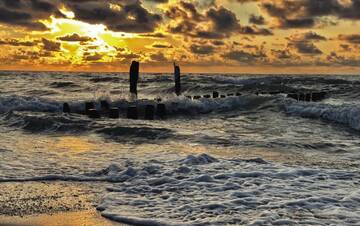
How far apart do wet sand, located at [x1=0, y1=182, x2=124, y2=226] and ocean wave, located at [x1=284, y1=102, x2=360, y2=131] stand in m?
11.7

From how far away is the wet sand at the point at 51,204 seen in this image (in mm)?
5500

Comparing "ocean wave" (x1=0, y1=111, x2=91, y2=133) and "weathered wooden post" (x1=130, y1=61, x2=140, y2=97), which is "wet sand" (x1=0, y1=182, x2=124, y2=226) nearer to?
"ocean wave" (x1=0, y1=111, x2=91, y2=133)

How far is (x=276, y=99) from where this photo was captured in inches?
901

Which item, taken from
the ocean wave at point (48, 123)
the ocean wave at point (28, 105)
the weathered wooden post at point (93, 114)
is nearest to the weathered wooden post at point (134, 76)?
the ocean wave at point (28, 105)

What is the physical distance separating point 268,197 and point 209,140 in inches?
227

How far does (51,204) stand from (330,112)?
1465 cm

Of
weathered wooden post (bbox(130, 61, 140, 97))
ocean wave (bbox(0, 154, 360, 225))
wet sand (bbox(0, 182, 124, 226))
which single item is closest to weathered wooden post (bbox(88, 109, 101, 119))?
ocean wave (bbox(0, 154, 360, 225))

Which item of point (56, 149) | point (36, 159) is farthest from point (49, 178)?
point (56, 149)

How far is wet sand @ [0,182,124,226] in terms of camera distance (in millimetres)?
5500

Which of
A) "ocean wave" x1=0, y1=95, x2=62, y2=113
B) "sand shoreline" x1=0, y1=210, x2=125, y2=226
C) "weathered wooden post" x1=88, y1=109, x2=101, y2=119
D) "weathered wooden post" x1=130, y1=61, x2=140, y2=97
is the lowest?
"ocean wave" x1=0, y1=95, x2=62, y2=113

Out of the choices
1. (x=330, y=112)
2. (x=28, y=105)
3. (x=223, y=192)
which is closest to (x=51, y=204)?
(x=223, y=192)

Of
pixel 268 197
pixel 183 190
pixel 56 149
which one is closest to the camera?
pixel 268 197

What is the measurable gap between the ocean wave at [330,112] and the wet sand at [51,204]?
11663 mm

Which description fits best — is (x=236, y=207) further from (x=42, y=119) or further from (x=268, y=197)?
(x=42, y=119)
